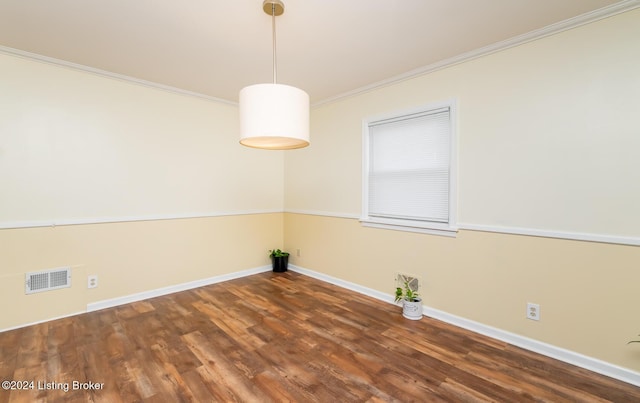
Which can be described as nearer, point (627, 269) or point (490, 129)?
point (627, 269)

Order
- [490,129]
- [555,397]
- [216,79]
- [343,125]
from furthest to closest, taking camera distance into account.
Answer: [343,125]
[216,79]
[490,129]
[555,397]

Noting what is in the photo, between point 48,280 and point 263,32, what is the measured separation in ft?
10.5

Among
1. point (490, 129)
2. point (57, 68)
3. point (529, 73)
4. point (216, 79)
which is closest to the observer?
point (529, 73)

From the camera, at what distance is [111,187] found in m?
3.15

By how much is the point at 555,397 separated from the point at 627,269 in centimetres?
103

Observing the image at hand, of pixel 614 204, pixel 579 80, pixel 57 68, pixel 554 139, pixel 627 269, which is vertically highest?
pixel 57 68

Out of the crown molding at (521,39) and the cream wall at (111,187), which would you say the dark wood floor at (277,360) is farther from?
the crown molding at (521,39)

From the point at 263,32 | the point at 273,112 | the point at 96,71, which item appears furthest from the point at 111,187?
the point at 273,112

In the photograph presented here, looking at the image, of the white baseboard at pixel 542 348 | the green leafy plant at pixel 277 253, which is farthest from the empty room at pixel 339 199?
the green leafy plant at pixel 277 253

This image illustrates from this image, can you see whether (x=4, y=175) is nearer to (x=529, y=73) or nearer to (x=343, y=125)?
(x=343, y=125)

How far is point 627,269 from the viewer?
195 centimetres

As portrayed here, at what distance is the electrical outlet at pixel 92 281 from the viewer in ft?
9.88

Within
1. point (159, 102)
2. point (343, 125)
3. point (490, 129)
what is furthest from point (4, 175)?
point (490, 129)

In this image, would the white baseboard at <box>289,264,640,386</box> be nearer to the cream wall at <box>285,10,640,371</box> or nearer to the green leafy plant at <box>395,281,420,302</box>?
the cream wall at <box>285,10,640,371</box>
